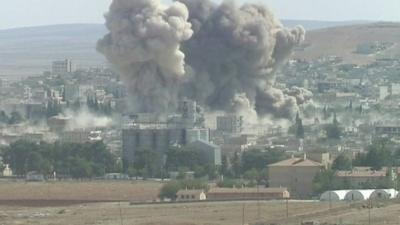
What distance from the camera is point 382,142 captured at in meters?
97.6

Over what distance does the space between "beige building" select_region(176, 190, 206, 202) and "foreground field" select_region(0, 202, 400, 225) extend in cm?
266

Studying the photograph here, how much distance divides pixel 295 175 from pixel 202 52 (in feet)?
105

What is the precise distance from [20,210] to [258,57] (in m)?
42.5

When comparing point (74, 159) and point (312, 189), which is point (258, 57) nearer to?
point (74, 159)

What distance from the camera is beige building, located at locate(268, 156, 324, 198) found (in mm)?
75562

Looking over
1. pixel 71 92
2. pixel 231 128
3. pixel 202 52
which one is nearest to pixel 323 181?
pixel 231 128

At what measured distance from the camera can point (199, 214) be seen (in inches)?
2404

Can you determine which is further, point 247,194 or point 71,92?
Result: point 71,92

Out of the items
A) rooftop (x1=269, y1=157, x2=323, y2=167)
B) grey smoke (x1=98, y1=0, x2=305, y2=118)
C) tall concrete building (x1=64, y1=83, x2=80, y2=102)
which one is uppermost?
grey smoke (x1=98, y1=0, x2=305, y2=118)

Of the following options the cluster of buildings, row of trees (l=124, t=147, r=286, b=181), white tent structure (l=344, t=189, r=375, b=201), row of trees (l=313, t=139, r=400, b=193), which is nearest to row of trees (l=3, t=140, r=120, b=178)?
row of trees (l=124, t=147, r=286, b=181)

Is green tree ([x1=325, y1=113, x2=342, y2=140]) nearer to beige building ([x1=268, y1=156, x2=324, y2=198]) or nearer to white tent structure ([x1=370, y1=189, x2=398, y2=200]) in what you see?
beige building ([x1=268, y1=156, x2=324, y2=198])

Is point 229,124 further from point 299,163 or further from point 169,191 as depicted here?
point 169,191

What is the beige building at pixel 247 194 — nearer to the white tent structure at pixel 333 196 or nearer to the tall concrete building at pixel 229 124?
the white tent structure at pixel 333 196

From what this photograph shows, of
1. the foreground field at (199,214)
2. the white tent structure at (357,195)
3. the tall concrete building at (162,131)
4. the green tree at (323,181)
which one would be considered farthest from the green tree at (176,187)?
the tall concrete building at (162,131)
